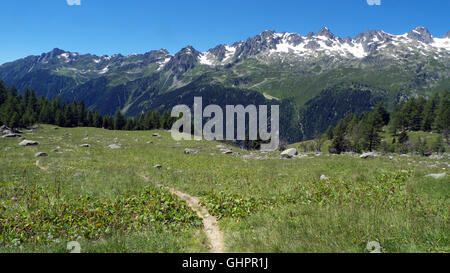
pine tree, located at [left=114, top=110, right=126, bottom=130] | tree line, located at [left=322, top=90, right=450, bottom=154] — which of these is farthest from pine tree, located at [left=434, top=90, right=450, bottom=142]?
pine tree, located at [left=114, top=110, right=126, bottom=130]

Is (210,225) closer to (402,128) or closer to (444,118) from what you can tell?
(444,118)

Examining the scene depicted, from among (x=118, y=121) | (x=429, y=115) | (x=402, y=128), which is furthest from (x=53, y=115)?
(x=429, y=115)

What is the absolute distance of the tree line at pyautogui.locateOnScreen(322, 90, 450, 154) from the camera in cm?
7544

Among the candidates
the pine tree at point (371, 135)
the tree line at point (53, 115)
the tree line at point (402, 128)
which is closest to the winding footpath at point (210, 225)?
the tree line at point (53, 115)

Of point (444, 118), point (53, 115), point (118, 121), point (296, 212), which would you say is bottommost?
point (296, 212)

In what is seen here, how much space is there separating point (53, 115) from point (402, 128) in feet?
469

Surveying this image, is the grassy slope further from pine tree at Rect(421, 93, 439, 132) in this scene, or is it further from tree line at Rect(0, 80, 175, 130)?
pine tree at Rect(421, 93, 439, 132)

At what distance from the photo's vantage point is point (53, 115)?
78.6 meters

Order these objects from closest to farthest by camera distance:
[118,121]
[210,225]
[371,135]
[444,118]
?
1. [210,225]
2. [371,135]
3. [444,118]
4. [118,121]

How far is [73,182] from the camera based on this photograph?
13.7 meters

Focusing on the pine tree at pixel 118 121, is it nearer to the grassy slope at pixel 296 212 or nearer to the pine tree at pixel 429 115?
the grassy slope at pixel 296 212
